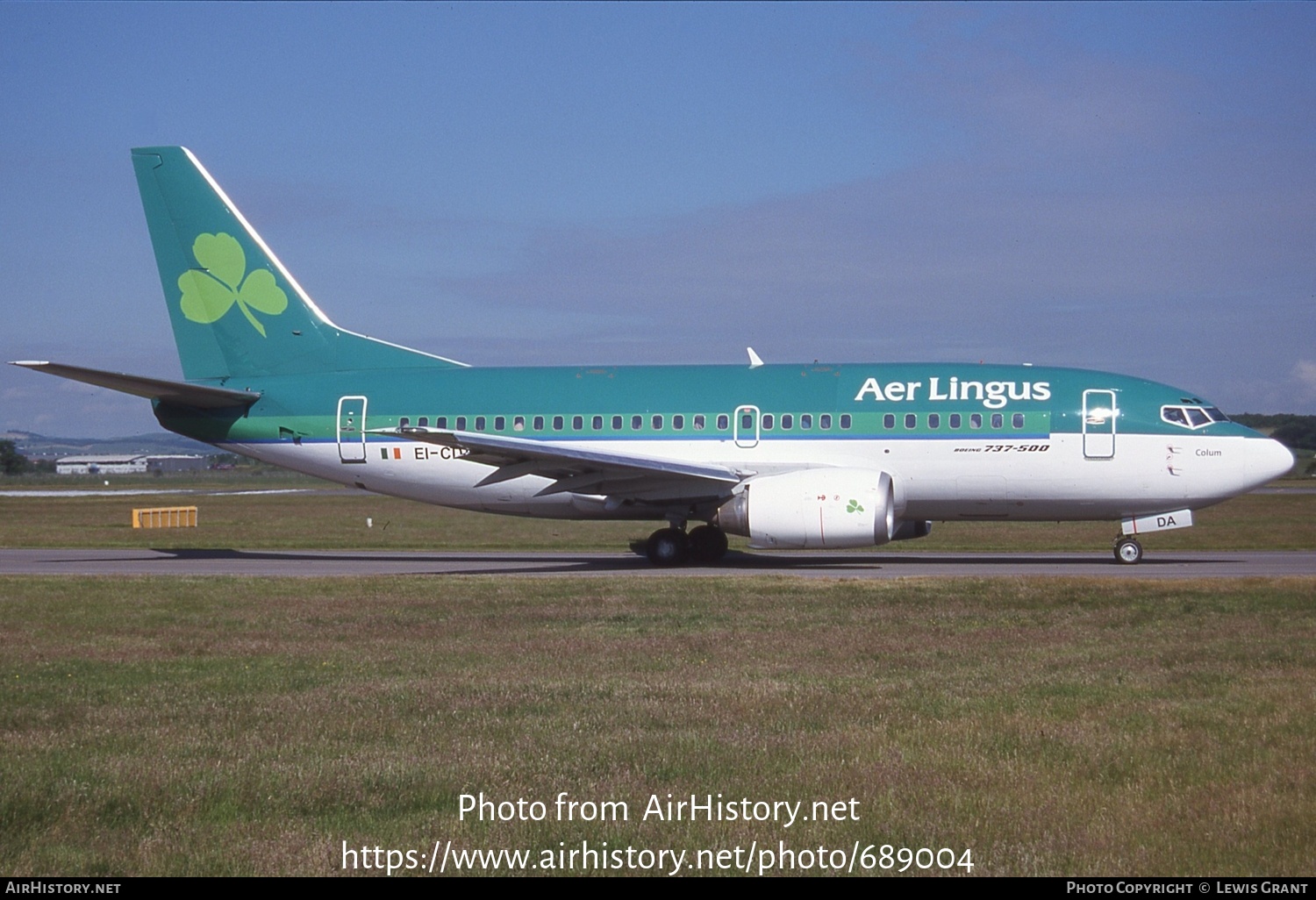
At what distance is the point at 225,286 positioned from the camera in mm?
26188

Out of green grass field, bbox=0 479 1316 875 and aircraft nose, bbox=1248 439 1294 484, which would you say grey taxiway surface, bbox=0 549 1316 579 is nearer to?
aircraft nose, bbox=1248 439 1294 484

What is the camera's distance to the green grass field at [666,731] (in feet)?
20.5

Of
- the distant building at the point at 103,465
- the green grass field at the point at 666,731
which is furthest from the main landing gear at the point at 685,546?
the distant building at the point at 103,465

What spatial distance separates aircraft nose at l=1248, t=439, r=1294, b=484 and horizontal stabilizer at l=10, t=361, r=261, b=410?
19.0m

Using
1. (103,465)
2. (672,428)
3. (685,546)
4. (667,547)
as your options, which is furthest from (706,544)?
(103,465)

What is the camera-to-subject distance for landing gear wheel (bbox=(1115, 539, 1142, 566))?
23.1m

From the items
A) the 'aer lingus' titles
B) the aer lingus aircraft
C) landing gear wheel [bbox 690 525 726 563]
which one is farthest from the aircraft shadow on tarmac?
the 'aer lingus' titles

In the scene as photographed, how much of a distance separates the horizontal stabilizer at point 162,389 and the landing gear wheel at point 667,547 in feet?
28.7

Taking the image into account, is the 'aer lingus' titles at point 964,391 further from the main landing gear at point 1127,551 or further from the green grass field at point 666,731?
the green grass field at point 666,731

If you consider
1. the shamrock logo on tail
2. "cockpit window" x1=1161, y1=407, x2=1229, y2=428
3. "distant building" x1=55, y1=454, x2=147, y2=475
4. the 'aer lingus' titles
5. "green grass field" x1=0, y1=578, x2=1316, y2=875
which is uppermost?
"distant building" x1=55, y1=454, x2=147, y2=475

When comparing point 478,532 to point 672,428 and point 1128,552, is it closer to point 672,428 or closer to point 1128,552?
point 672,428

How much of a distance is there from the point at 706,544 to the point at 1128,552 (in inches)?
309

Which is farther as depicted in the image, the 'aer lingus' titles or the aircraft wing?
the 'aer lingus' titles
